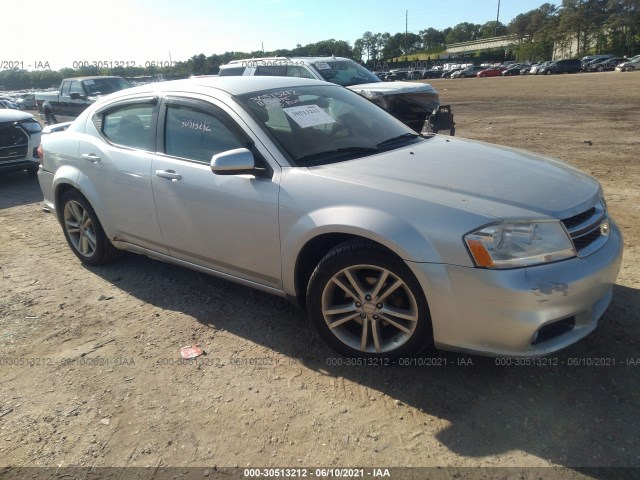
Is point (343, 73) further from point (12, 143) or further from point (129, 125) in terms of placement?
point (129, 125)

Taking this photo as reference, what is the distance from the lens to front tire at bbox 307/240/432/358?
107 inches

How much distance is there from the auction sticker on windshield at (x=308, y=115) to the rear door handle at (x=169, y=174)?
88cm

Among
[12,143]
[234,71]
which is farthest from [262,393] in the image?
[234,71]

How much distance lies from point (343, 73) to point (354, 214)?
856cm

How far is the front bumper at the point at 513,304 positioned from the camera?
2434 millimetres

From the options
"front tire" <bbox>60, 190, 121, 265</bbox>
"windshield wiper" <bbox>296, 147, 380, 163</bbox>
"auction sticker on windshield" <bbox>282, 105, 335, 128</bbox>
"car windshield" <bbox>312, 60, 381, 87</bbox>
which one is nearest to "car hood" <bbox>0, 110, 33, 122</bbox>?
"front tire" <bbox>60, 190, 121, 265</bbox>

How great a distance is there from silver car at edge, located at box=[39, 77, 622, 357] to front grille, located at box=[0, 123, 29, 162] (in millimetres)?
5017

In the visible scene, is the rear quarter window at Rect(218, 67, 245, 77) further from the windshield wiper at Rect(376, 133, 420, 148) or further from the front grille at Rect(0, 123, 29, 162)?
the windshield wiper at Rect(376, 133, 420, 148)

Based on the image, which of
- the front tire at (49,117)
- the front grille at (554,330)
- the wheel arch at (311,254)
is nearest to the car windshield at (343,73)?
the wheel arch at (311,254)

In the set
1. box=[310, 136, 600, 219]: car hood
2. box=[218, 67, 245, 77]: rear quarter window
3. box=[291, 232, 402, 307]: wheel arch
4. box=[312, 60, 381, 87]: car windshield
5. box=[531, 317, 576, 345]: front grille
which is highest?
box=[218, 67, 245, 77]: rear quarter window

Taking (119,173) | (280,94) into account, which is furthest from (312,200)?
(119,173)

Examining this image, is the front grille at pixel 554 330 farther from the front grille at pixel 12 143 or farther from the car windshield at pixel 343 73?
the front grille at pixel 12 143

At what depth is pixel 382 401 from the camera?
8.95 feet

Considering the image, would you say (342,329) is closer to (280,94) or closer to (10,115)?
(280,94)
